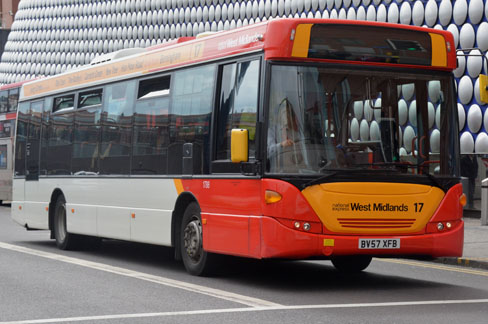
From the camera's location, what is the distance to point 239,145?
10117mm

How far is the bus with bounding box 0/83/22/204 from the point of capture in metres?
33.8

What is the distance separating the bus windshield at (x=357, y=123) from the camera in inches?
398

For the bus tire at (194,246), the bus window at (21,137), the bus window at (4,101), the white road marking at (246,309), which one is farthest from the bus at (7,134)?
the white road marking at (246,309)

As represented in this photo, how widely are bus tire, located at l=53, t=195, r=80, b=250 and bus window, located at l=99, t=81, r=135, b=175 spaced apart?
2.01 m

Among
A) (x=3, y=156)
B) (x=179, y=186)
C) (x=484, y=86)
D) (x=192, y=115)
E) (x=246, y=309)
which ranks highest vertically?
(x=484, y=86)

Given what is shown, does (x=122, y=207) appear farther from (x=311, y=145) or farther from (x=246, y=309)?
(x=246, y=309)

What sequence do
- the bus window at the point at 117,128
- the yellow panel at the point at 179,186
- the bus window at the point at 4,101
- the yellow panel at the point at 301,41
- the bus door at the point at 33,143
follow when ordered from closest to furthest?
1. the yellow panel at the point at 301,41
2. the yellow panel at the point at 179,186
3. the bus window at the point at 117,128
4. the bus door at the point at 33,143
5. the bus window at the point at 4,101

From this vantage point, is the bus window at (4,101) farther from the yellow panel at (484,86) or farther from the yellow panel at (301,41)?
the yellow panel at (301,41)

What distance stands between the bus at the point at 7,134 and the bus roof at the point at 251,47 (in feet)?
65.6

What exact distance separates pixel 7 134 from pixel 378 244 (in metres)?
26.4

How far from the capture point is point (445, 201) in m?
10.6

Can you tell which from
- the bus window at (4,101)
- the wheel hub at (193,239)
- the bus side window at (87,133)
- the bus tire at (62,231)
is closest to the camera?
the wheel hub at (193,239)

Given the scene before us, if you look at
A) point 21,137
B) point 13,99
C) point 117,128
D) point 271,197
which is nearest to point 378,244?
point 271,197

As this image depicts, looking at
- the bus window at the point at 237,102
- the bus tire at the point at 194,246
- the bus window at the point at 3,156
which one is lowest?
the bus tire at the point at 194,246
